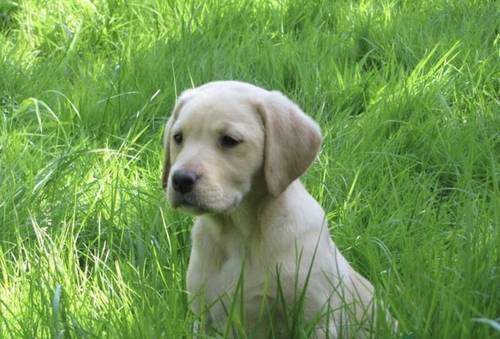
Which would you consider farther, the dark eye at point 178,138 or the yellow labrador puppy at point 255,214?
the dark eye at point 178,138

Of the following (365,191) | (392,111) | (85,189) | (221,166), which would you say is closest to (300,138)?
(221,166)

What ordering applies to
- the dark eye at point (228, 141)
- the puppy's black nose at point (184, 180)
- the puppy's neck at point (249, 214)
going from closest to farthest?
the puppy's black nose at point (184, 180) < the dark eye at point (228, 141) < the puppy's neck at point (249, 214)

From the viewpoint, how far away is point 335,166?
4.26 metres

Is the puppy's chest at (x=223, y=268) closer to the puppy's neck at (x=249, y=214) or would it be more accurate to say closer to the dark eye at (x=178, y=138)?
the puppy's neck at (x=249, y=214)

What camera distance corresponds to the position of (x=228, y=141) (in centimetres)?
301

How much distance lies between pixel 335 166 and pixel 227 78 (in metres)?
1.10

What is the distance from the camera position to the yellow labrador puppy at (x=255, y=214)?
9.57 feet

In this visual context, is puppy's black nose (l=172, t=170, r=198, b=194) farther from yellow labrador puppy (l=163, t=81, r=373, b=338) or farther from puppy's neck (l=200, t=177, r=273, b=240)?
puppy's neck (l=200, t=177, r=273, b=240)

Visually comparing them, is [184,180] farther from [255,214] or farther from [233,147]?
[255,214]

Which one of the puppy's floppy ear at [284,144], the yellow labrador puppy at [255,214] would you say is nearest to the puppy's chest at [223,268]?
the yellow labrador puppy at [255,214]

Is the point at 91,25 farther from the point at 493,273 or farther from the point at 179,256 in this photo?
the point at 493,273

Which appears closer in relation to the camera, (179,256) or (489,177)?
(179,256)

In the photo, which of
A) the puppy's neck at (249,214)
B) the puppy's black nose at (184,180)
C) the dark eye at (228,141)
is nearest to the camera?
the puppy's black nose at (184,180)

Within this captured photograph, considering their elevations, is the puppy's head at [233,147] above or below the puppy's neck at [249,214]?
above
